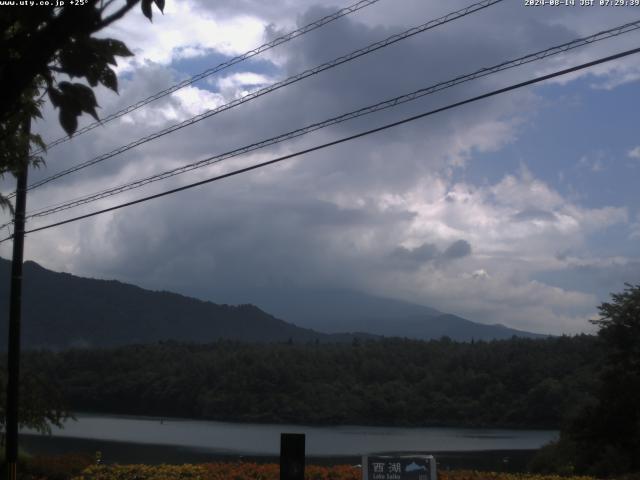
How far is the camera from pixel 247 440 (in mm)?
41469

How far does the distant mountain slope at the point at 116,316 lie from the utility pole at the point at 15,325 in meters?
126

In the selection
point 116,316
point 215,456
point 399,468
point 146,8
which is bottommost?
point 215,456

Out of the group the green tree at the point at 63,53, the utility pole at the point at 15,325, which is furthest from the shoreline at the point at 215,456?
the green tree at the point at 63,53

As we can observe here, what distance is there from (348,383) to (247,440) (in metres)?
16.8

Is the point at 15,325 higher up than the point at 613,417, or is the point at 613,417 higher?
the point at 15,325

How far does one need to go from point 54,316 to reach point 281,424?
371 ft

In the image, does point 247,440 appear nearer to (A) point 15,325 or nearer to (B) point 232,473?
(A) point 15,325

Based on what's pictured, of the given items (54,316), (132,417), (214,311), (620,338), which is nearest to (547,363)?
(620,338)

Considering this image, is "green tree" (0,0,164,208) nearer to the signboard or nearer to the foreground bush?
the signboard

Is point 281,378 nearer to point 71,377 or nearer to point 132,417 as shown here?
point 132,417

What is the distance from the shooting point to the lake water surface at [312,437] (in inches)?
1428

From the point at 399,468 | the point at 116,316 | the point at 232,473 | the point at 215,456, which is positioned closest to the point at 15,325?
the point at 232,473

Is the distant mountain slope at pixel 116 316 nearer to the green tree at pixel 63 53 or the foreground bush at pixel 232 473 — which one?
the foreground bush at pixel 232 473

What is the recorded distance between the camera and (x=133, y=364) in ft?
208
